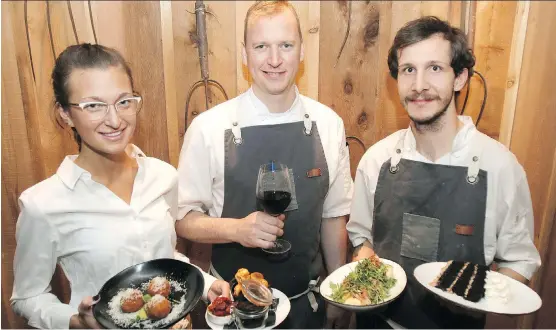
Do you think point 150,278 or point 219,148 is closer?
point 150,278

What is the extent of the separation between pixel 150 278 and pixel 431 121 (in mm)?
1320

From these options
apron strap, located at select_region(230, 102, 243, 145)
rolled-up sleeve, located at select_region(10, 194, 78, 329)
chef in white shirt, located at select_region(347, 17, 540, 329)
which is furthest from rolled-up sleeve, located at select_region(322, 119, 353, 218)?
rolled-up sleeve, located at select_region(10, 194, 78, 329)

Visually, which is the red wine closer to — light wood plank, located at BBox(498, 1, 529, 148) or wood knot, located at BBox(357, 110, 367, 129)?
wood knot, located at BBox(357, 110, 367, 129)

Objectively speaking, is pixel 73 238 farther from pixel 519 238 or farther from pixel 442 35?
pixel 519 238

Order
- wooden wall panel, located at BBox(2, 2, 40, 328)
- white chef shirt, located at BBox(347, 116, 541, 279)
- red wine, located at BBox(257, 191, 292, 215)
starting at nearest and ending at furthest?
red wine, located at BBox(257, 191, 292, 215) < white chef shirt, located at BBox(347, 116, 541, 279) < wooden wall panel, located at BBox(2, 2, 40, 328)

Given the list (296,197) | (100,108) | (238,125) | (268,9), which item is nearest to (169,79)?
(238,125)

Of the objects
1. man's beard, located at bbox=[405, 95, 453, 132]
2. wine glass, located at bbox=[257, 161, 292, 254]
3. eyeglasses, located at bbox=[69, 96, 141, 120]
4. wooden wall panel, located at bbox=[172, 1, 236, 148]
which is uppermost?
wooden wall panel, located at bbox=[172, 1, 236, 148]

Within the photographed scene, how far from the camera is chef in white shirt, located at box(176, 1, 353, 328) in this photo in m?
1.96

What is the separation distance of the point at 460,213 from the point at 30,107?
2.22 m

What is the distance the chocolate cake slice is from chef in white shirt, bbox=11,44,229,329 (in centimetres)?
86

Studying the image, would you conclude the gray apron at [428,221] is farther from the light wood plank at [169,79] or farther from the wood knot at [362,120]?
the light wood plank at [169,79]

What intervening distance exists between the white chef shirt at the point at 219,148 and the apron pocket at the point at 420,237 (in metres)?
0.39

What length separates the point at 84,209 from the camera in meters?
1.61

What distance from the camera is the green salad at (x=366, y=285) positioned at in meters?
1.66
